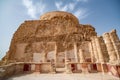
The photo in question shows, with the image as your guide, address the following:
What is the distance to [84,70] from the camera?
968 cm

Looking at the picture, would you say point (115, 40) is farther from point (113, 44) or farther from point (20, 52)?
point (20, 52)

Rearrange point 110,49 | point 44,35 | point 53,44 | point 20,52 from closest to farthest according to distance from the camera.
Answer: point 110,49, point 20,52, point 53,44, point 44,35

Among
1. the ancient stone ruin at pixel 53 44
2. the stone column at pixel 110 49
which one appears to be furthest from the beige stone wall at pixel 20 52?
the stone column at pixel 110 49

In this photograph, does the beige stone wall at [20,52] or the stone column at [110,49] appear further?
the beige stone wall at [20,52]

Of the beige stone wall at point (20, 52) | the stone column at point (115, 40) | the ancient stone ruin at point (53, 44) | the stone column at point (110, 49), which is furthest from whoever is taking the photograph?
the beige stone wall at point (20, 52)

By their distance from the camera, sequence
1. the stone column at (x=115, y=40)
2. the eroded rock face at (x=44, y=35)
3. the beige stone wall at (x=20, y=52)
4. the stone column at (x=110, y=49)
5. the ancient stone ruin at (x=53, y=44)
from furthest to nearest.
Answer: the eroded rock face at (x=44, y=35) < the beige stone wall at (x=20, y=52) < the ancient stone ruin at (x=53, y=44) < the stone column at (x=115, y=40) < the stone column at (x=110, y=49)

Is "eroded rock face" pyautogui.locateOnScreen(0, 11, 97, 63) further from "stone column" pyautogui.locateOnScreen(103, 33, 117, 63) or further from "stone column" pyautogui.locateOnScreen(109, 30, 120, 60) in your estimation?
"stone column" pyautogui.locateOnScreen(109, 30, 120, 60)

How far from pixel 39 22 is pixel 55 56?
31.4 feet

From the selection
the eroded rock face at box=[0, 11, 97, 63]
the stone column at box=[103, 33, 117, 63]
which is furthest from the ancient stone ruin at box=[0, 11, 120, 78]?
the stone column at box=[103, 33, 117, 63]

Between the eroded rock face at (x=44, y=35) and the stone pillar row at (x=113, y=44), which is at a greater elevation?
the eroded rock face at (x=44, y=35)

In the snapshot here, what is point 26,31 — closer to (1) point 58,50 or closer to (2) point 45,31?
(2) point 45,31

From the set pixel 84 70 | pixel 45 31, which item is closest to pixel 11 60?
pixel 45 31

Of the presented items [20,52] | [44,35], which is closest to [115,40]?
[44,35]

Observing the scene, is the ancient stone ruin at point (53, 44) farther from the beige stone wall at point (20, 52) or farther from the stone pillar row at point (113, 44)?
the stone pillar row at point (113, 44)
